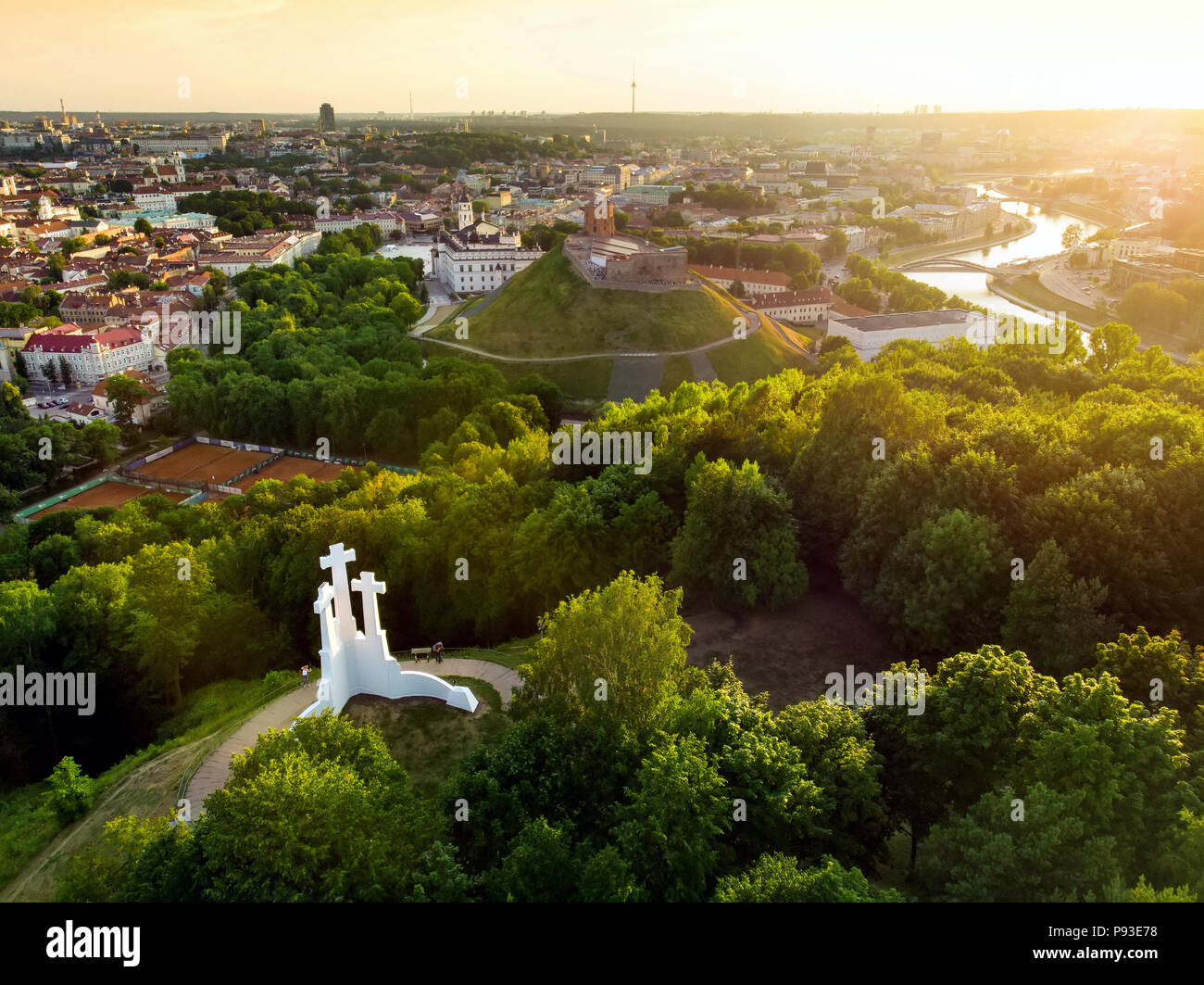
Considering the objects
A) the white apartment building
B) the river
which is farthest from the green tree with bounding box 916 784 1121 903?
the river

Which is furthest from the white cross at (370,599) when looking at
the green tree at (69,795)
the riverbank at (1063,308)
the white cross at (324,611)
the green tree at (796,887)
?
the riverbank at (1063,308)

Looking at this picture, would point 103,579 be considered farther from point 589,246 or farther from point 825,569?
point 589,246

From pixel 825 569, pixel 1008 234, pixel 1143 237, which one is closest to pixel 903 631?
pixel 825 569

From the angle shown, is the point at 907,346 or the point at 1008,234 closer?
the point at 907,346

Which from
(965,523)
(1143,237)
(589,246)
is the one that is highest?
(1143,237)

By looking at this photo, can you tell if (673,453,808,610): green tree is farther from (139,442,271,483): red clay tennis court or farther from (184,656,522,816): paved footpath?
(139,442,271,483): red clay tennis court

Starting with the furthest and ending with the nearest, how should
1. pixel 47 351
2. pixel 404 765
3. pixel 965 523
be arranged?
pixel 47 351, pixel 965 523, pixel 404 765

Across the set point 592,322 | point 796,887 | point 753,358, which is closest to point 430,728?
point 796,887
